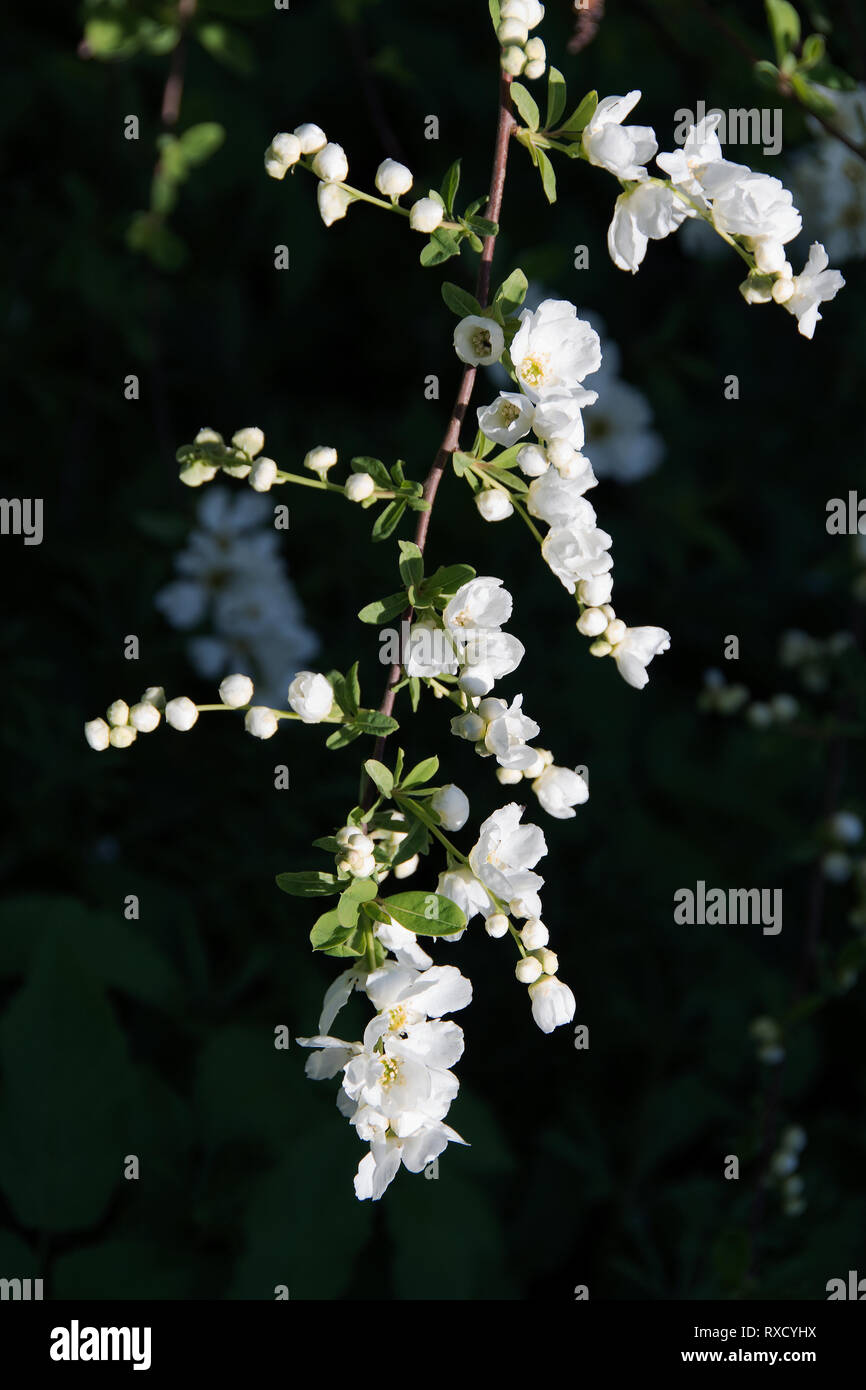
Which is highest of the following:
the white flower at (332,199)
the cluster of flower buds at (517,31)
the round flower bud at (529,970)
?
the cluster of flower buds at (517,31)

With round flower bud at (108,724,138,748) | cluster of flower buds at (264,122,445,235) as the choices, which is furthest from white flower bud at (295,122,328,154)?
round flower bud at (108,724,138,748)

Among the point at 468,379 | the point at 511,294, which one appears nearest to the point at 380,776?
the point at 468,379

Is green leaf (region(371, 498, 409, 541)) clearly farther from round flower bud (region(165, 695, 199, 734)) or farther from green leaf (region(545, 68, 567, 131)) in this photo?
green leaf (region(545, 68, 567, 131))

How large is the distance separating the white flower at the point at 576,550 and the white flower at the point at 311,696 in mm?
310

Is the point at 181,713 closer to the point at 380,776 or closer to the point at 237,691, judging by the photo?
the point at 237,691

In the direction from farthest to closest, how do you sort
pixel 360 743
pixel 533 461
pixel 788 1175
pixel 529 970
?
1. pixel 360 743
2. pixel 788 1175
3. pixel 529 970
4. pixel 533 461

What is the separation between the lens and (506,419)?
4.91ft

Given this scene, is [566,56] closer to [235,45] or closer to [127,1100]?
[235,45]

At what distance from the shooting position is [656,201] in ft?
4.95

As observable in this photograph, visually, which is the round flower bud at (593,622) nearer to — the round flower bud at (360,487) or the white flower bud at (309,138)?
the round flower bud at (360,487)

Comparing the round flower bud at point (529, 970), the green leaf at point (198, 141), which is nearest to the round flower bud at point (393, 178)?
the round flower bud at point (529, 970)

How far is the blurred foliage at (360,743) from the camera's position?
2.54m

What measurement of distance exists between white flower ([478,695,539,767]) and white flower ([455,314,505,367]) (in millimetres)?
405

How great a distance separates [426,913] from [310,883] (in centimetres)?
15
